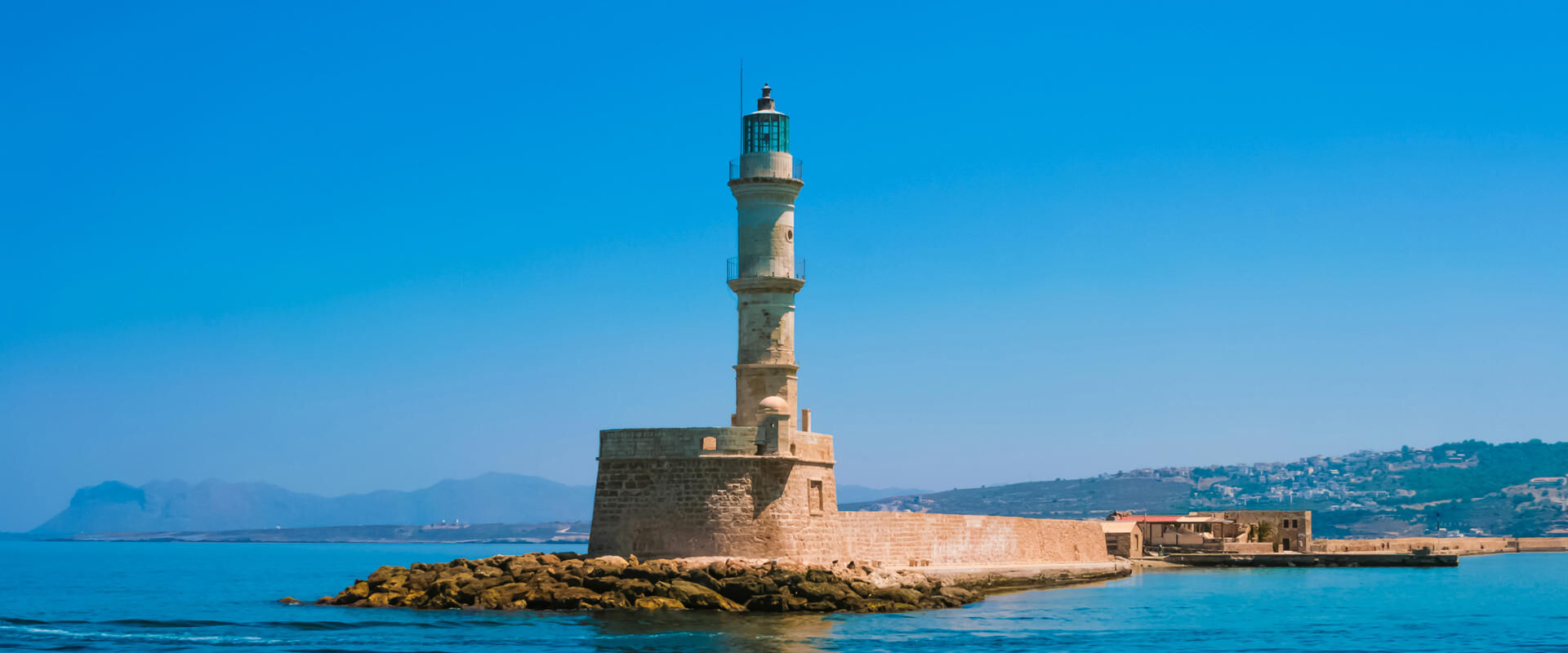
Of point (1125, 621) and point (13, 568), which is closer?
point (1125, 621)

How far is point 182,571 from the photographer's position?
70.2 m

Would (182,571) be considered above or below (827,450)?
below

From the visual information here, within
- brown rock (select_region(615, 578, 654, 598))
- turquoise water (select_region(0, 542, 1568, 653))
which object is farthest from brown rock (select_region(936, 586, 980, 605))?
brown rock (select_region(615, 578, 654, 598))

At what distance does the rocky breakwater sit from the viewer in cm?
Answer: 2805

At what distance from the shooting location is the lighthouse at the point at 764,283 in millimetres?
31906

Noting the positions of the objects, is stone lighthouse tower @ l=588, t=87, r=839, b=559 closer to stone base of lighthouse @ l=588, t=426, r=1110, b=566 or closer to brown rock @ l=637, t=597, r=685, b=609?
stone base of lighthouse @ l=588, t=426, r=1110, b=566

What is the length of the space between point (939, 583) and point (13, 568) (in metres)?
61.7

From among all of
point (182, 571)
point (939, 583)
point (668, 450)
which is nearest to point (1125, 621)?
point (939, 583)

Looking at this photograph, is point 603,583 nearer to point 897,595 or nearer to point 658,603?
point 658,603

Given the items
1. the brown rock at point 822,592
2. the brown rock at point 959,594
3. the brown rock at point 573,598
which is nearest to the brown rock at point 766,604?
the brown rock at point 822,592

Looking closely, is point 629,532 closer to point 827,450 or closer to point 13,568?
point 827,450

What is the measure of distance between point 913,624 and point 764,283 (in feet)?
27.1

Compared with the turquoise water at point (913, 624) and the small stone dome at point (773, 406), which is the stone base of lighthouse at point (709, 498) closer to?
the small stone dome at point (773, 406)

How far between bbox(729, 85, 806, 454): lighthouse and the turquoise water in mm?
5918
